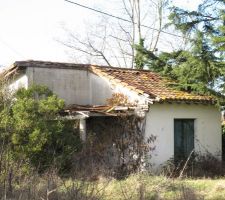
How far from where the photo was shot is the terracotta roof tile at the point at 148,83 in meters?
18.1

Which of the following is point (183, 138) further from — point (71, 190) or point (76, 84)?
point (71, 190)

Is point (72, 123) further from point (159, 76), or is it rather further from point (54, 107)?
point (159, 76)

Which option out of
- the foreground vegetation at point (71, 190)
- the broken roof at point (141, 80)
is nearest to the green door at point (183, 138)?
the broken roof at point (141, 80)

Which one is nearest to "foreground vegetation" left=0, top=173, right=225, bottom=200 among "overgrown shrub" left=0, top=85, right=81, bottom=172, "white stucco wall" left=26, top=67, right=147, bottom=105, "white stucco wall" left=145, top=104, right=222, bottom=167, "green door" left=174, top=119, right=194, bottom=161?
"overgrown shrub" left=0, top=85, right=81, bottom=172

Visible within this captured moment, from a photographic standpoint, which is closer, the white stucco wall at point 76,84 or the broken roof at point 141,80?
the broken roof at point 141,80

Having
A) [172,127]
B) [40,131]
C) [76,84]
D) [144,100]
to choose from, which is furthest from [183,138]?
[40,131]

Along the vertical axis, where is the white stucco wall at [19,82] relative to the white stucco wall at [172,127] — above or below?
above

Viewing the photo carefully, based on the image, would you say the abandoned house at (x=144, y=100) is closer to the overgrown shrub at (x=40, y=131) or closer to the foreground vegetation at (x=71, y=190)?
the overgrown shrub at (x=40, y=131)

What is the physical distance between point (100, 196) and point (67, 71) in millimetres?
12575

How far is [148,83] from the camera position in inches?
779

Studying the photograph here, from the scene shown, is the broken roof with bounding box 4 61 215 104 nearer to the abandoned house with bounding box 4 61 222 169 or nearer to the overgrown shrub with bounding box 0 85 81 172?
the abandoned house with bounding box 4 61 222 169

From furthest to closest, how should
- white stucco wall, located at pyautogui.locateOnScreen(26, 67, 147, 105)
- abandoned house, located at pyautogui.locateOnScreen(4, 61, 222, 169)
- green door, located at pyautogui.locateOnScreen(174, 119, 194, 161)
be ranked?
white stucco wall, located at pyautogui.locateOnScreen(26, 67, 147, 105), green door, located at pyautogui.locateOnScreen(174, 119, 194, 161), abandoned house, located at pyautogui.locateOnScreen(4, 61, 222, 169)

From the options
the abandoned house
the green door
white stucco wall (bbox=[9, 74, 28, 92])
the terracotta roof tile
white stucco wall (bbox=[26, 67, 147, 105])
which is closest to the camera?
the abandoned house

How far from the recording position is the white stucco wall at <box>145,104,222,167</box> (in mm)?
17984
